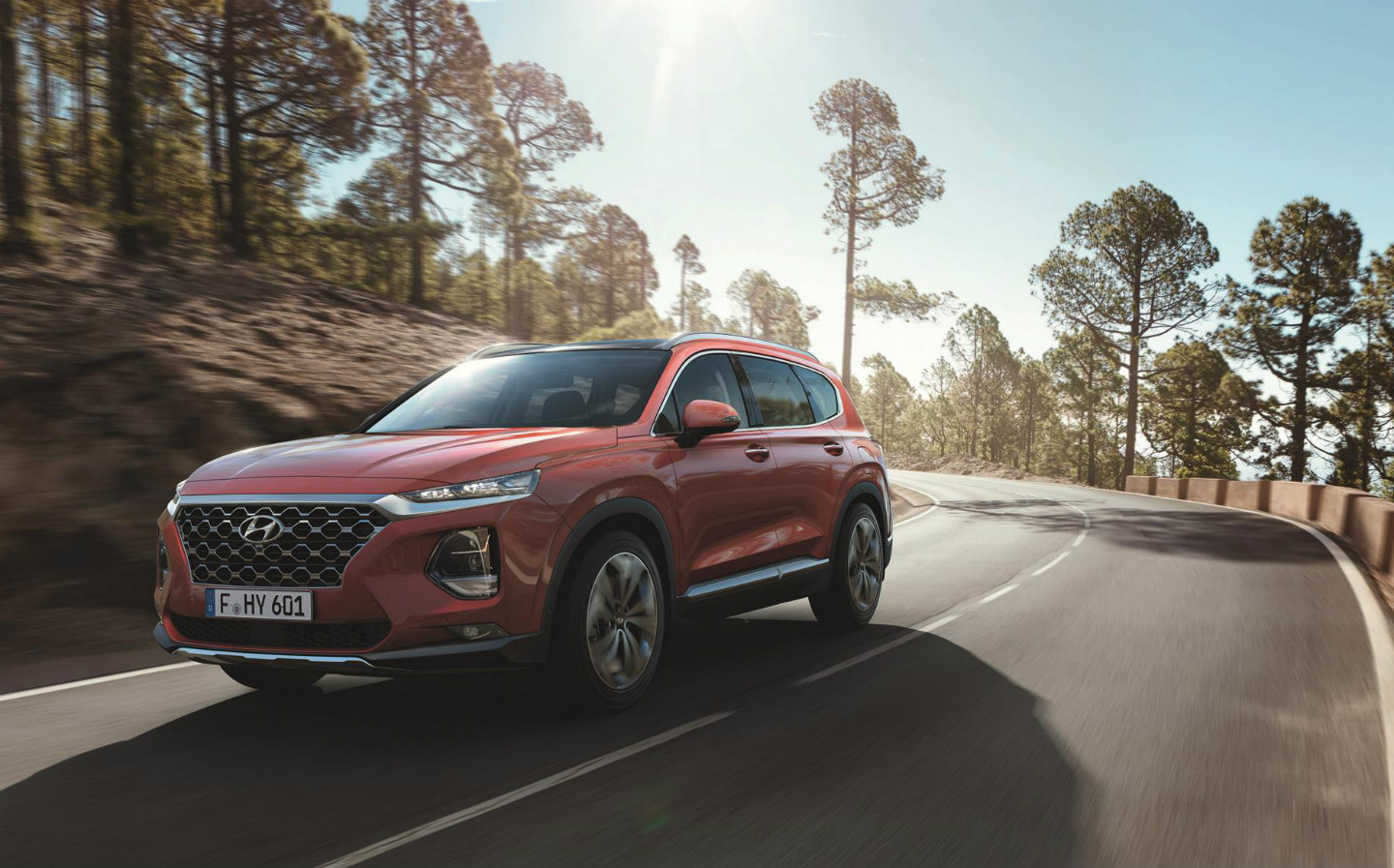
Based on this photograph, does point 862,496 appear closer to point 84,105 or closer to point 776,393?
point 776,393

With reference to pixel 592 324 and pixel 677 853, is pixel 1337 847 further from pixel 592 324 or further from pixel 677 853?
pixel 592 324

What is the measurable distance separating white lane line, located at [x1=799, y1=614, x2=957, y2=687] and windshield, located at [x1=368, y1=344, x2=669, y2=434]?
189 cm

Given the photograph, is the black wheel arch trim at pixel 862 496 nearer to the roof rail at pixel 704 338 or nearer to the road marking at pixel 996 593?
the roof rail at pixel 704 338

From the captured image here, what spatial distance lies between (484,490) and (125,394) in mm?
7012

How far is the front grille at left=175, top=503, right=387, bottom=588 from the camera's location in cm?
394

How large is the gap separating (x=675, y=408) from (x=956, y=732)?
2.19 metres

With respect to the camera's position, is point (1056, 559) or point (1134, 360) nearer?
point (1056, 559)

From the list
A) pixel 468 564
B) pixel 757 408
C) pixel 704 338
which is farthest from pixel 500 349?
pixel 468 564

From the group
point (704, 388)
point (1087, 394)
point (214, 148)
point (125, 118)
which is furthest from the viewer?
point (1087, 394)

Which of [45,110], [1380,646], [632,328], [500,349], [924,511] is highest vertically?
[45,110]

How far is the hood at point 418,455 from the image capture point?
13.6 feet

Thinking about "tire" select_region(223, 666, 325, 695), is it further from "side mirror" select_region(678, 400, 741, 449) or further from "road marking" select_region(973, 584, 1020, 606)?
"road marking" select_region(973, 584, 1020, 606)

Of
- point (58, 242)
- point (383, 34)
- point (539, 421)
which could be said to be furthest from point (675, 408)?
point (383, 34)

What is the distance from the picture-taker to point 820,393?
7445 millimetres
